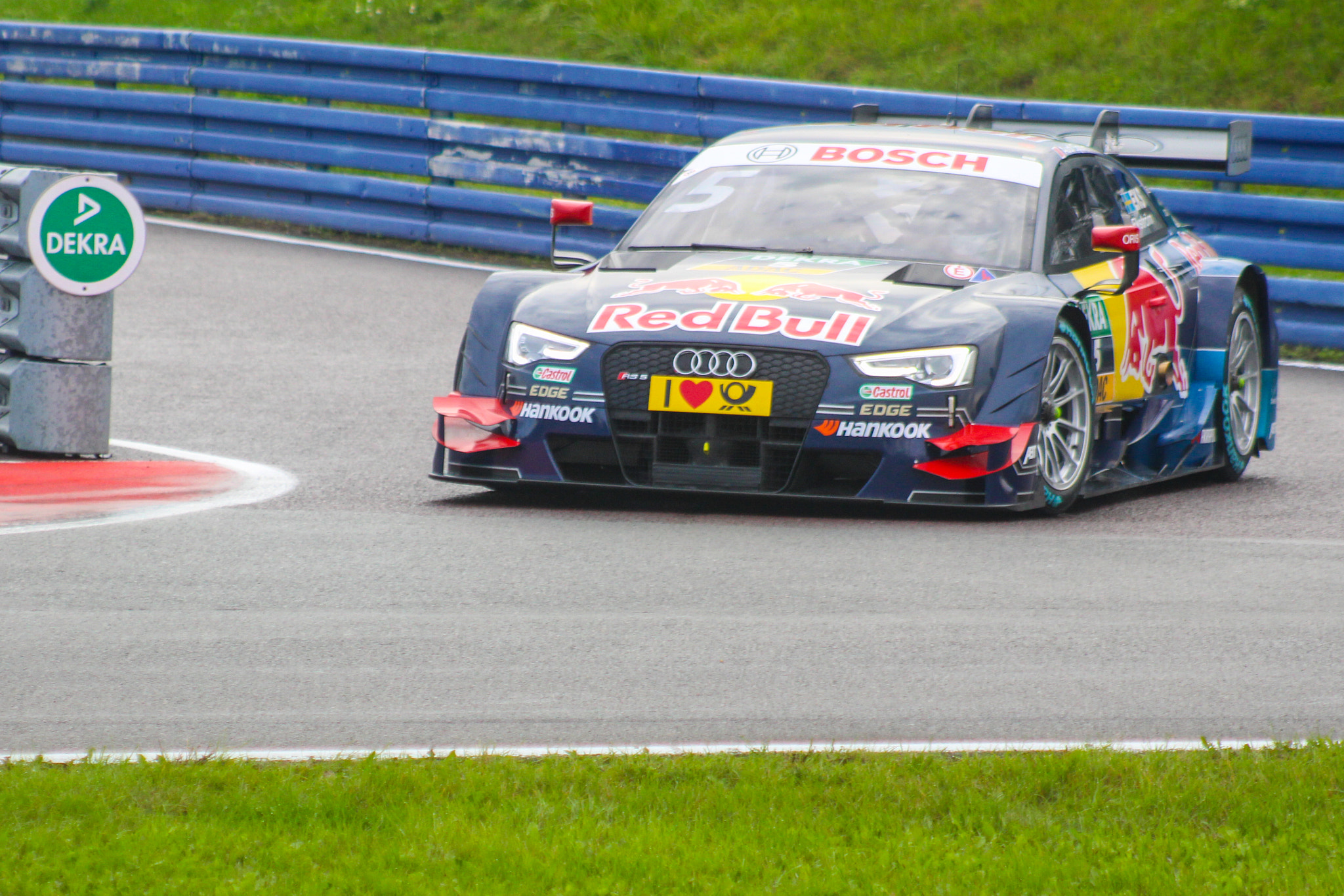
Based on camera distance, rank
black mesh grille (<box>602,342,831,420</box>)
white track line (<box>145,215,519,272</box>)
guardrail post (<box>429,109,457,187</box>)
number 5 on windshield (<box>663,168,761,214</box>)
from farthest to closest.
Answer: guardrail post (<box>429,109,457,187</box>) → white track line (<box>145,215,519,272</box>) → number 5 on windshield (<box>663,168,761,214</box>) → black mesh grille (<box>602,342,831,420</box>)

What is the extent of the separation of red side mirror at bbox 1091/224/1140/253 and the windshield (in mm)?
287

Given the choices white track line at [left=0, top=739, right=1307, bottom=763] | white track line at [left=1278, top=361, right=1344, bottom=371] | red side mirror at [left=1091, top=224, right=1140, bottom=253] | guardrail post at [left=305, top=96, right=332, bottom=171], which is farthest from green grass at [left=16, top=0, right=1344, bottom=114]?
white track line at [left=0, top=739, right=1307, bottom=763]

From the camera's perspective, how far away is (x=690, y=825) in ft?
12.6

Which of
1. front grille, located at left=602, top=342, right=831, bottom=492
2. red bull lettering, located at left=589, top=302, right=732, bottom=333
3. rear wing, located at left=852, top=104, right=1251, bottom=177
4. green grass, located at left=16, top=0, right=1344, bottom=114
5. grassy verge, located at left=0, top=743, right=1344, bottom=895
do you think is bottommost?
grassy verge, located at left=0, top=743, right=1344, bottom=895

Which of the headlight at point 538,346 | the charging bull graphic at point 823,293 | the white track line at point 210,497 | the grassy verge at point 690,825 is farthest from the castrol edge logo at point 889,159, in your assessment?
the grassy verge at point 690,825

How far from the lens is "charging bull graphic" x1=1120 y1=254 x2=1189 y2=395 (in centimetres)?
843

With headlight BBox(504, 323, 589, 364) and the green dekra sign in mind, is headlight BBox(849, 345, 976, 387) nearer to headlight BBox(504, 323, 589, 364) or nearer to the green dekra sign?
headlight BBox(504, 323, 589, 364)

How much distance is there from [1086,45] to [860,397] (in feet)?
45.4

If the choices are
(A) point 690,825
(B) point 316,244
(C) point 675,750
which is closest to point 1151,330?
(C) point 675,750

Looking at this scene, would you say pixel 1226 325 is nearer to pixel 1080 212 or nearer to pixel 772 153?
pixel 1080 212

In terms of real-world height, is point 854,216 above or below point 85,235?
above

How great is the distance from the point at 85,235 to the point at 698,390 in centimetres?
293

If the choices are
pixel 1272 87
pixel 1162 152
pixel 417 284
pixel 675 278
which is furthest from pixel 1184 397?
pixel 1272 87

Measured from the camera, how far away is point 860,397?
721 centimetres
